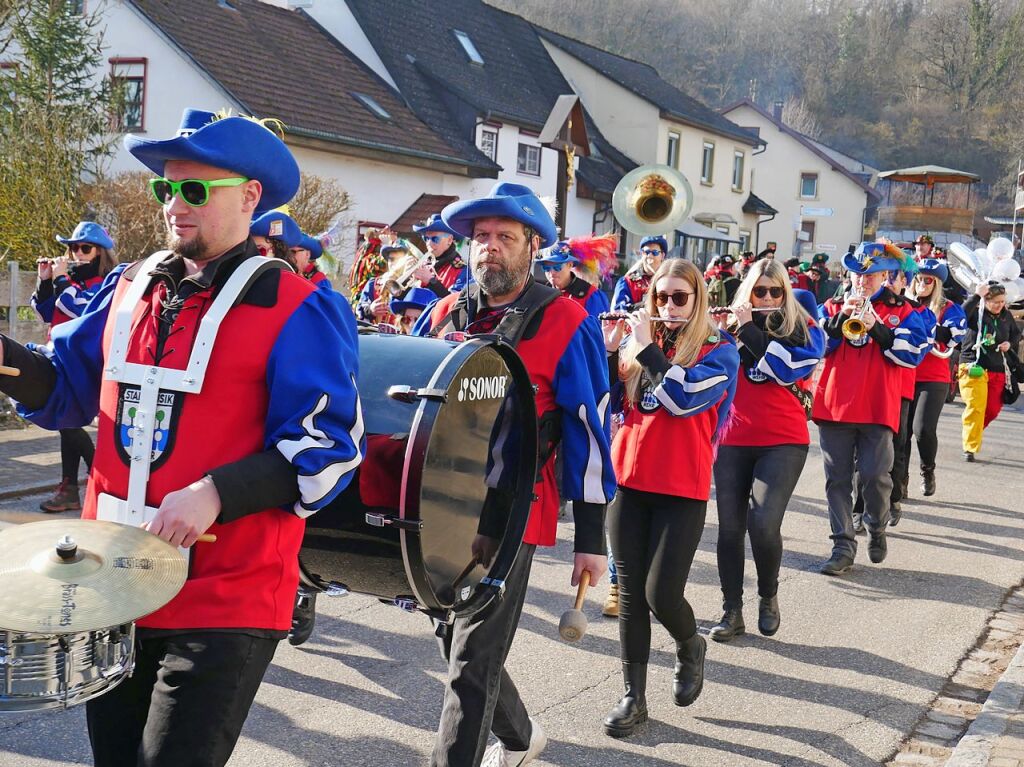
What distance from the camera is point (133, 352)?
2.70 metres

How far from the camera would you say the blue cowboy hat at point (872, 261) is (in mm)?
8039

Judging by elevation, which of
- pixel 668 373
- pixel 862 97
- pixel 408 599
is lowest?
pixel 408 599

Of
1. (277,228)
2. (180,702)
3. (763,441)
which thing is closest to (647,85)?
(277,228)

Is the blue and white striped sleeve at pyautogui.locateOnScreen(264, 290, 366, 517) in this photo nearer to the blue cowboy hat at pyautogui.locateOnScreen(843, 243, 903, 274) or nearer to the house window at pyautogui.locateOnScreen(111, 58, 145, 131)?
the blue cowboy hat at pyautogui.locateOnScreen(843, 243, 903, 274)

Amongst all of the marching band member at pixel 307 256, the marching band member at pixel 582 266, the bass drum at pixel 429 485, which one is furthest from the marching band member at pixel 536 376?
the marching band member at pixel 582 266

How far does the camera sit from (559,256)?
859 centimetres

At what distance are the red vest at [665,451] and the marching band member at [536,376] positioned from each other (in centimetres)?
93

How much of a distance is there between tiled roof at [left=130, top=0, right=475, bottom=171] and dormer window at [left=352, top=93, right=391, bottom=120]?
0.13m

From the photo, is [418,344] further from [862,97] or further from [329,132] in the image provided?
[862,97]

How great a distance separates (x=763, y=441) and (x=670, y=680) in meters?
1.34

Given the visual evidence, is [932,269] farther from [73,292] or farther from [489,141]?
[489,141]

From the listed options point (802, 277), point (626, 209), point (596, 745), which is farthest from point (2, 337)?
point (802, 277)

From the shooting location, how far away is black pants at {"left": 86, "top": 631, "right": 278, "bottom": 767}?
8.07ft

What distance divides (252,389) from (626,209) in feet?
39.4
